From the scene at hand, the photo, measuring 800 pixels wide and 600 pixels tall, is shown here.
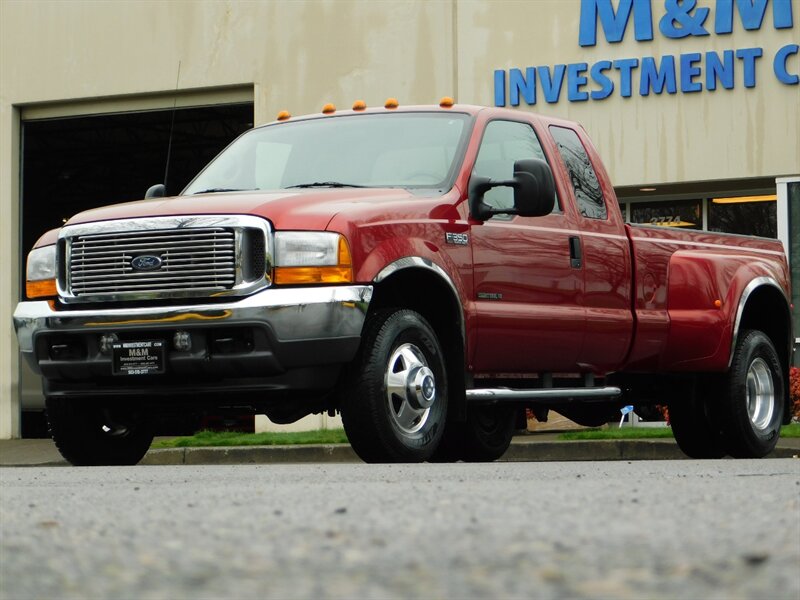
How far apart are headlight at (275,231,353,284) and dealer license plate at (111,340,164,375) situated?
75 cm

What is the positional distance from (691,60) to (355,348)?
1051 cm

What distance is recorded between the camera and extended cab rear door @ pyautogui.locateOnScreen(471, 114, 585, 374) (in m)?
8.74

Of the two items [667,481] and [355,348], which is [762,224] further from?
[667,481]

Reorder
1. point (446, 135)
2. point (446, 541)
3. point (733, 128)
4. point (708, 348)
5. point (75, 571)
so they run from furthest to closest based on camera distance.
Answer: point (733, 128), point (708, 348), point (446, 135), point (446, 541), point (75, 571)

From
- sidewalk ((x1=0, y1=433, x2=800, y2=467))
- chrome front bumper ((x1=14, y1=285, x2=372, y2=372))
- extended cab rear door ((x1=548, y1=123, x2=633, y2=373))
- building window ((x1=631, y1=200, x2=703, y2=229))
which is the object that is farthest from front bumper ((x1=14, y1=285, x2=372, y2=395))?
building window ((x1=631, y1=200, x2=703, y2=229))

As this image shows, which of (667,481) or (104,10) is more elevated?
(104,10)

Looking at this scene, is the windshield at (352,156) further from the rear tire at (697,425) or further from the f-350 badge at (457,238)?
the rear tire at (697,425)

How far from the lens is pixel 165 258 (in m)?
8.03

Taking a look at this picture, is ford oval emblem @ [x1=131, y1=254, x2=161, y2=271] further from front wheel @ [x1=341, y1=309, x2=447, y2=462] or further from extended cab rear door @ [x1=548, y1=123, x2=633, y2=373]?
extended cab rear door @ [x1=548, y1=123, x2=633, y2=373]

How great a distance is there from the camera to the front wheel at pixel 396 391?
7.79 metres

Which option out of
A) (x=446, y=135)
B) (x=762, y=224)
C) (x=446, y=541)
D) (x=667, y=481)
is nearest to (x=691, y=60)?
(x=762, y=224)

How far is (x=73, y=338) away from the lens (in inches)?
325

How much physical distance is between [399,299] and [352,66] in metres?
11.2

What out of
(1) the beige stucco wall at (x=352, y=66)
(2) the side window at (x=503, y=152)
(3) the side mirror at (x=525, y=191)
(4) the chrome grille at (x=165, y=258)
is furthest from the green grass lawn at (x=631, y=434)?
(4) the chrome grille at (x=165, y=258)
